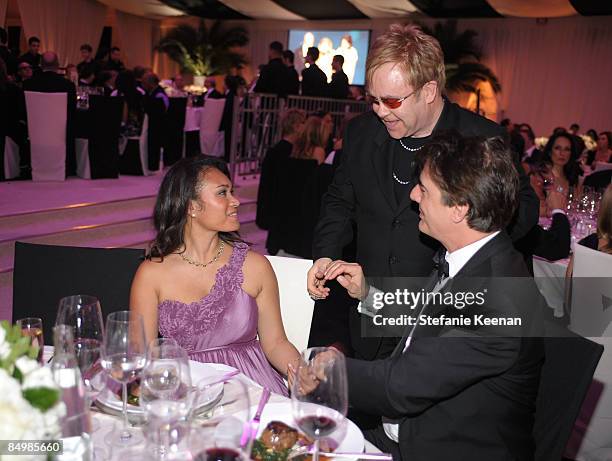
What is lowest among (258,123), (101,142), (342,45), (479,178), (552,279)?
(552,279)

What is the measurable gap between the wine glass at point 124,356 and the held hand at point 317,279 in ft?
3.09

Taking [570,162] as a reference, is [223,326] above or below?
below

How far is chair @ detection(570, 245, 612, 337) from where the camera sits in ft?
9.37

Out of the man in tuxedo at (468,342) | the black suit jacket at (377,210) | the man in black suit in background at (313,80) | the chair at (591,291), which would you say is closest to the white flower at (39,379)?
the man in tuxedo at (468,342)

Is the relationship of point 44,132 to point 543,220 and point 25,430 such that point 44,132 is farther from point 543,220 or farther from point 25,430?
point 25,430

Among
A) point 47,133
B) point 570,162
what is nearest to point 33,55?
point 47,133

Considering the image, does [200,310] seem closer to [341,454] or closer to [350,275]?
[350,275]

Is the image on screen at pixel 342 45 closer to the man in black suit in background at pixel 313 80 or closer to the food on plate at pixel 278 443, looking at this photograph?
the man in black suit in background at pixel 313 80

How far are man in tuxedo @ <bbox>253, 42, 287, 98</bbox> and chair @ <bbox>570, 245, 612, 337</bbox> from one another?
681 centimetres

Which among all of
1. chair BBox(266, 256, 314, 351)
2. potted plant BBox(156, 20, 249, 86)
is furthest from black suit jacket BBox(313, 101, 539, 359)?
potted plant BBox(156, 20, 249, 86)

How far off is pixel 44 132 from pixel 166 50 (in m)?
14.0

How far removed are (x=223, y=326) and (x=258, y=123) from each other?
23.7ft

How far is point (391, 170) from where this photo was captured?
2.63 meters

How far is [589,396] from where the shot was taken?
2.76 m
